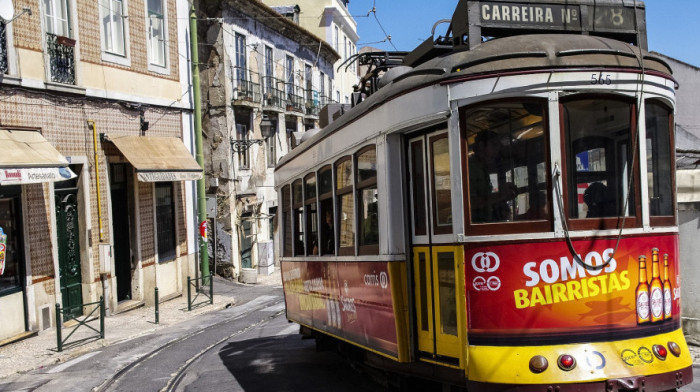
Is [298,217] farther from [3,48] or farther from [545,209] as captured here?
[3,48]

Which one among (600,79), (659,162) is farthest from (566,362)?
(600,79)

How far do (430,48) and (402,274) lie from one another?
231 cm

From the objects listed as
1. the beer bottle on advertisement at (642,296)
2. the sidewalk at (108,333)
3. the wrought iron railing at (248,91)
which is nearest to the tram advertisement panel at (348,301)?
the beer bottle on advertisement at (642,296)

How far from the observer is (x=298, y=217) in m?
10.0

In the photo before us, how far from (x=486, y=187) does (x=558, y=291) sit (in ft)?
3.02

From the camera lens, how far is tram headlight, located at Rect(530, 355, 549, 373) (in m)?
5.35

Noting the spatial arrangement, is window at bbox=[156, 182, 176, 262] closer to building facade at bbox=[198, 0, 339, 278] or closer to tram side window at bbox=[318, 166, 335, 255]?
building facade at bbox=[198, 0, 339, 278]

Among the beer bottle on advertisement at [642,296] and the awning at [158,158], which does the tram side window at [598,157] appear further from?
the awning at [158,158]

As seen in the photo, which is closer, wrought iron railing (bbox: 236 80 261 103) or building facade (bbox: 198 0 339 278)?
building facade (bbox: 198 0 339 278)

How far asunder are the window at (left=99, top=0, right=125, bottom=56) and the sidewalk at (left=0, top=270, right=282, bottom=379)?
600 centimetres

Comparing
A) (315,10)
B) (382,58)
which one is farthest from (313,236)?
(315,10)

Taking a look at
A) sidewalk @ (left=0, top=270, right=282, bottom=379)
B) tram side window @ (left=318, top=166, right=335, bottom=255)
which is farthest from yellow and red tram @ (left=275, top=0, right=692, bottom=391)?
sidewalk @ (left=0, top=270, right=282, bottom=379)

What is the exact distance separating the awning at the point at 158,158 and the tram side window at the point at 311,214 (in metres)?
8.10

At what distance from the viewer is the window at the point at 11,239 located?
13219 mm
